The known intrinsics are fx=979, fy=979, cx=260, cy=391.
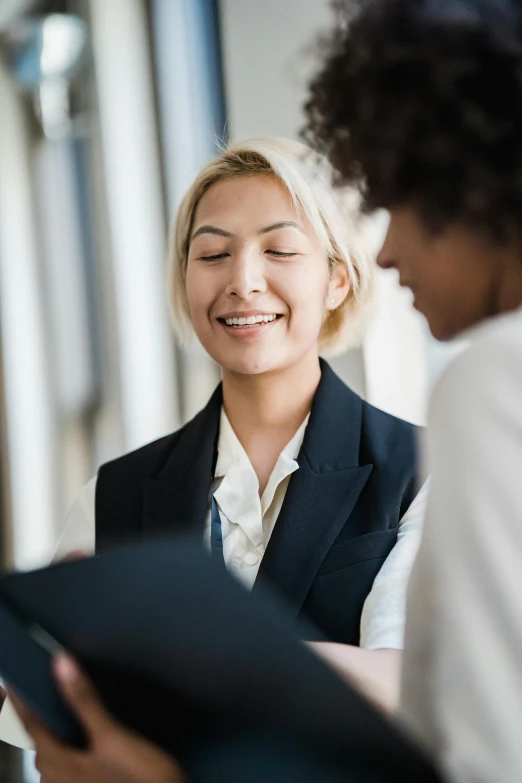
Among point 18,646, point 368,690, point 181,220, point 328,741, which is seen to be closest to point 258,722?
point 328,741

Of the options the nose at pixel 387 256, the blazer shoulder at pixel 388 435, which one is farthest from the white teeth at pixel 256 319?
the nose at pixel 387 256

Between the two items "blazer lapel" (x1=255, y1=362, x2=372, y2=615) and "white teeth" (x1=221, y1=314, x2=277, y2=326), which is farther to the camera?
"white teeth" (x1=221, y1=314, x2=277, y2=326)

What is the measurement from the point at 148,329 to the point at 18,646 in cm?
283

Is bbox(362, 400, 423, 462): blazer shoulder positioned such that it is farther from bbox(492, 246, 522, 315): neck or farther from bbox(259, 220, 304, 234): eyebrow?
bbox(492, 246, 522, 315): neck

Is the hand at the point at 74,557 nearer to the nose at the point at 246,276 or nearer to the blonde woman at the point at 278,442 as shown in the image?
the blonde woman at the point at 278,442

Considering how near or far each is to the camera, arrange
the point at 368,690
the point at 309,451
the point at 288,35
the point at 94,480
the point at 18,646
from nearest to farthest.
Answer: the point at 18,646
the point at 368,690
the point at 309,451
the point at 94,480
the point at 288,35

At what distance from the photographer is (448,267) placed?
0.84 m

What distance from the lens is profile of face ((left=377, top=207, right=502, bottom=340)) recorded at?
83cm

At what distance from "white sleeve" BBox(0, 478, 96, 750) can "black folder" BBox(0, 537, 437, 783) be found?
87 cm

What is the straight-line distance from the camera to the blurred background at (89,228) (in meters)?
3.57

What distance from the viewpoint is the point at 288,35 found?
2.28 meters

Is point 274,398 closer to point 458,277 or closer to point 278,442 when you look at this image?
point 278,442

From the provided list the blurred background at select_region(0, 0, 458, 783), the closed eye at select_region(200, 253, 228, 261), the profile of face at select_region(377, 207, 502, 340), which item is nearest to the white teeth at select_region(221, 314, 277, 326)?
the closed eye at select_region(200, 253, 228, 261)

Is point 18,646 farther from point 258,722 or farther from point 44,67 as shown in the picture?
point 44,67
